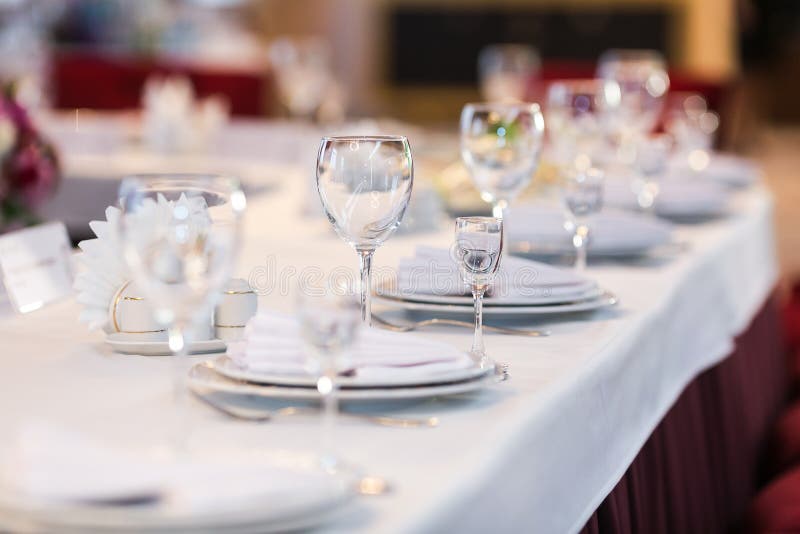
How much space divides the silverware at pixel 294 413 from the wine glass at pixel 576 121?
1265 mm

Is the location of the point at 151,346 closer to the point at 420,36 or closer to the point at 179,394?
the point at 179,394

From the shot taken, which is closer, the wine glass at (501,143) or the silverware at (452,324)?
the silverware at (452,324)

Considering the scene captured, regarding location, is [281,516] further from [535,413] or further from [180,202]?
[535,413]

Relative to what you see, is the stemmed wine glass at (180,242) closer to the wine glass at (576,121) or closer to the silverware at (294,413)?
the silverware at (294,413)

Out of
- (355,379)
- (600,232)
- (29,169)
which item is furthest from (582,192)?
(29,169)

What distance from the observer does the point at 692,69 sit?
1105 centimetres

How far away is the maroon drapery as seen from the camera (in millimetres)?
1434

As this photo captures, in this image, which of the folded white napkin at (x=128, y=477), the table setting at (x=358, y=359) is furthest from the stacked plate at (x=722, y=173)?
the folded white napkin at (x=128, y=477)

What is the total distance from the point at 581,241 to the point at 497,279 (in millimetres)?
307

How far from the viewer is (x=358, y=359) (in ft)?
3.29

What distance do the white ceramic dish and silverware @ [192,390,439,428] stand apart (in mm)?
197

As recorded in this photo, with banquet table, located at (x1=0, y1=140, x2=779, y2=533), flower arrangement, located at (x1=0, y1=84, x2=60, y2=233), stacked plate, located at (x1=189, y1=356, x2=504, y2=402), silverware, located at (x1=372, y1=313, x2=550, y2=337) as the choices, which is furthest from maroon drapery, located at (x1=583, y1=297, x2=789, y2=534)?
flower arrangement, located at (x1=0, y1=84, x2=60, y2=233)

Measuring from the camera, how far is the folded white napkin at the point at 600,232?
179cm

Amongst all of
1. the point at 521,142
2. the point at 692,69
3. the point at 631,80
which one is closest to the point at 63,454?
the point at 521,142
